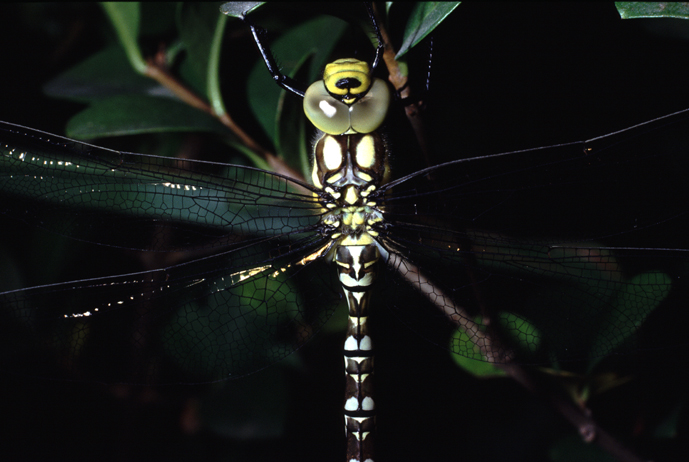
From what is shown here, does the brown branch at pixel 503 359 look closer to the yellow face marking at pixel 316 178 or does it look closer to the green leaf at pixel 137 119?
the yellow face marking at pixel 316 178

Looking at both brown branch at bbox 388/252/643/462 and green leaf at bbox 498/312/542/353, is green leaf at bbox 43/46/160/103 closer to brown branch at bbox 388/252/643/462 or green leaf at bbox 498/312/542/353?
brown branch at bbox 388/252/643/462

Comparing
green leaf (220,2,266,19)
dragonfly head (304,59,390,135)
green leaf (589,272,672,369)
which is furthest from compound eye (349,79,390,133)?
green leaf (589,272,672,369)

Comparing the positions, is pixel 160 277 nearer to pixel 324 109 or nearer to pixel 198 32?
pixel 324 109

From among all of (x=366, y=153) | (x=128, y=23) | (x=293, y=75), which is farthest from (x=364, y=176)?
(x=128, y=23)

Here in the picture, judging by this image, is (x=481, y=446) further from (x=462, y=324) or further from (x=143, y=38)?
(x=143, y=38)

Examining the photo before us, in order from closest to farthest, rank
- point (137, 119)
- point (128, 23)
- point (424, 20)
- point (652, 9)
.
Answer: point (652, 9), point (424, 20), point (137, 119), point (128, 23)

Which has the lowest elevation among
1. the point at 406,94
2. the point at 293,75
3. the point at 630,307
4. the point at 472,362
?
the point at 472,362
